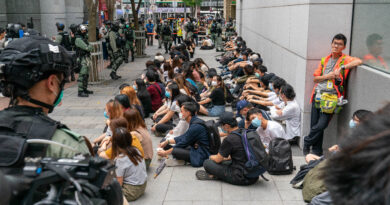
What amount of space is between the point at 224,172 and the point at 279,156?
940 millimetres

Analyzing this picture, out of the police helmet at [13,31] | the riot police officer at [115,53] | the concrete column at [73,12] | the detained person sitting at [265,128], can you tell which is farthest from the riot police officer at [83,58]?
the concrete column at [73,12]

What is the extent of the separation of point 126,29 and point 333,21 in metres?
13.3

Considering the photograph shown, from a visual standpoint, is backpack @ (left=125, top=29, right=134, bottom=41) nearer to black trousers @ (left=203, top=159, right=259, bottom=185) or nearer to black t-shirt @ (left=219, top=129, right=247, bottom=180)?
black trousers @ (left=203, top=159, right=259, bottom=185)

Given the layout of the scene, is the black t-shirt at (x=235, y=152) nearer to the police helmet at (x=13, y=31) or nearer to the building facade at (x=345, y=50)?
the building facade at (x=345, y=50)

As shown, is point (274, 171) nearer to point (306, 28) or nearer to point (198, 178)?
point (198, 178)

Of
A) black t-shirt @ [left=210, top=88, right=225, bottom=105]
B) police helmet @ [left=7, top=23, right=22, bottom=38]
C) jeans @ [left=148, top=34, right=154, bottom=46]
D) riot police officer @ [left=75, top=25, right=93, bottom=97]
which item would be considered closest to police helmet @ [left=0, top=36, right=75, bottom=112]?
black t-shirt @ [left=210, top=88, right=225, bottom=105]

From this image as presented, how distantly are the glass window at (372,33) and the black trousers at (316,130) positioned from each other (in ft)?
3.56

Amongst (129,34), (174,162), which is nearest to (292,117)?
(174,162)

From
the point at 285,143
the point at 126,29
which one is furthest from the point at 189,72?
the point at 126,29

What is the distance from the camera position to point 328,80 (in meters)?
6.44

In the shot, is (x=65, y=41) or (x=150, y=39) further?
(x=150, y=39)

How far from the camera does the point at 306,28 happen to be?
6.96m

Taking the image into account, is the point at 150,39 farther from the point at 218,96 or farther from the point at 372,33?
the point at 372,33

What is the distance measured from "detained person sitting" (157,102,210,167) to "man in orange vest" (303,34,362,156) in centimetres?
186
